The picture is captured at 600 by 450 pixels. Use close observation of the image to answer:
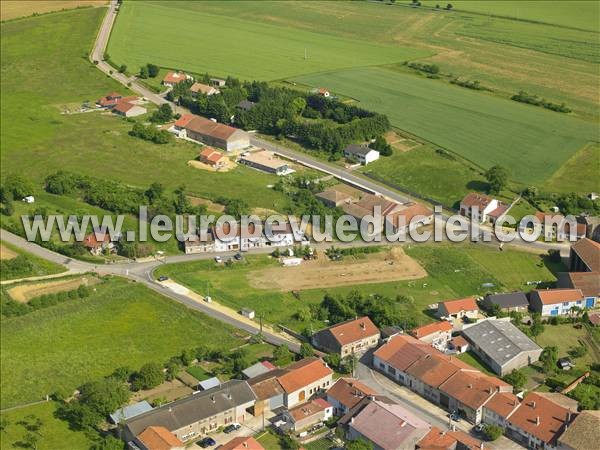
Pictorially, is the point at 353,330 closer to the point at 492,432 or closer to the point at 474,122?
the point at 492,432

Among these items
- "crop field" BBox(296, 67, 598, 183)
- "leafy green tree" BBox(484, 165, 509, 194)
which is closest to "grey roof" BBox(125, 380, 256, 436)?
"leafy green tree" BBox(484, 165, 509, 194)

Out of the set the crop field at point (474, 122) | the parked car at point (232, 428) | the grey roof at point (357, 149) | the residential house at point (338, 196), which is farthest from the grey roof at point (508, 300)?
the grey roof at point (357, 149)

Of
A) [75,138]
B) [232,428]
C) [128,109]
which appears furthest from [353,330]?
[128,109]

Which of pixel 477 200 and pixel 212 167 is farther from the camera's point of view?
pixel 212 167

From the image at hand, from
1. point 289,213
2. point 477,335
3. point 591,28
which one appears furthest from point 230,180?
point 591,28

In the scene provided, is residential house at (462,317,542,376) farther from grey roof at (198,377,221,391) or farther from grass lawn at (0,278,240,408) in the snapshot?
grey roof at (198,377,221,391)

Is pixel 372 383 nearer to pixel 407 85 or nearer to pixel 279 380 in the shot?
pixel 279 380
